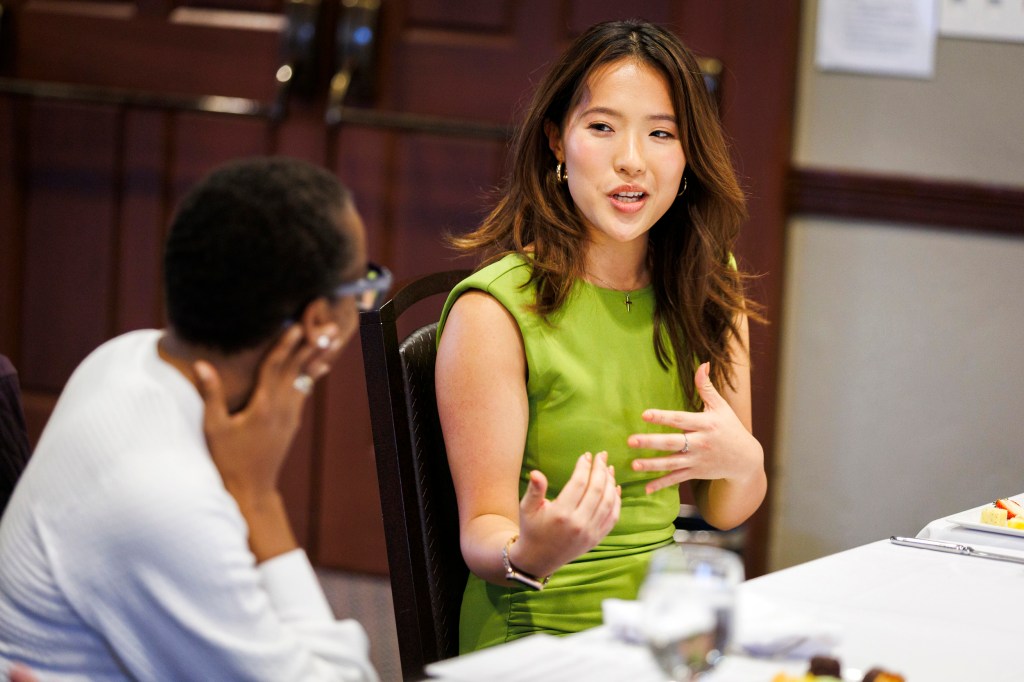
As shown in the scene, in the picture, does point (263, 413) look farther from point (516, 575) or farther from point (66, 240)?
point (66, 240)

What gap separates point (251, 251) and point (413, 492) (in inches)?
24.6

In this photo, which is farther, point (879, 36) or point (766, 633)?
point (879, 36)

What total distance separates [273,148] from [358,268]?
2322mm

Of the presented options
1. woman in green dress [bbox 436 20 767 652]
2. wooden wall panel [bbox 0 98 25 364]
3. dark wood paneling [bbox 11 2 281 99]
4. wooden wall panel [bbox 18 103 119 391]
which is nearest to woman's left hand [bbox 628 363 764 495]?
woman in green dress [bbox 436 20 767 652]

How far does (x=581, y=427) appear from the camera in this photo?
159 centimetres

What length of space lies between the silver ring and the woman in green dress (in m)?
0.45

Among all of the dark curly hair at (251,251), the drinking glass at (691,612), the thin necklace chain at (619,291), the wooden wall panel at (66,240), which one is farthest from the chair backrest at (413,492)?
the wooden wall panel at (66,240)

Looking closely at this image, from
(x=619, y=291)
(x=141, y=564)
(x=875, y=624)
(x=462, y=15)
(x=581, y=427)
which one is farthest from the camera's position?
(x=462, y=15)

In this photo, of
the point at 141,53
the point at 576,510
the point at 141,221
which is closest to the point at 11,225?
the point at 141,221

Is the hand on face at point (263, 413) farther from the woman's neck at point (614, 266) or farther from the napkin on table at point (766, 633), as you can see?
the woman's neck at point (614, 266)

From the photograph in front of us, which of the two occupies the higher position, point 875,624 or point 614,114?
point 614,114

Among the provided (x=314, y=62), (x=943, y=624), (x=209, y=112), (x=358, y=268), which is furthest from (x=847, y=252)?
(x=358, y=268)

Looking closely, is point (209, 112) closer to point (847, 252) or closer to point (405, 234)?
point (405, 234)

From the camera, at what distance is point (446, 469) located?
1572 mm
